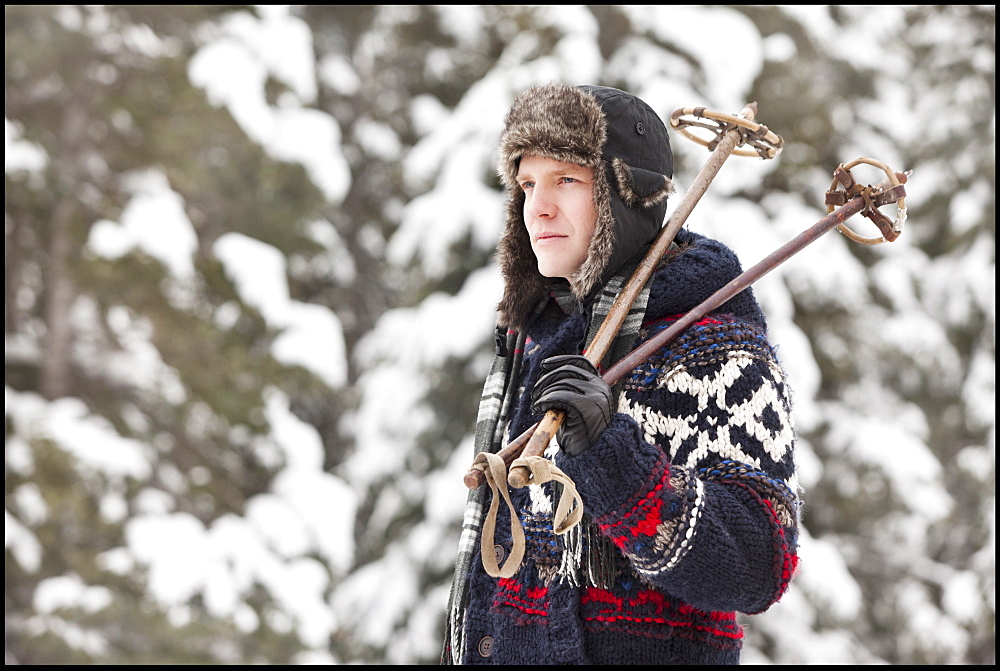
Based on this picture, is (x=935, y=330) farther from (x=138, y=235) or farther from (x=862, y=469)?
(x=138, y=235)

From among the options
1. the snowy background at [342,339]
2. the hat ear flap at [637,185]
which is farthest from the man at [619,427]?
the snowy background at [342,339]

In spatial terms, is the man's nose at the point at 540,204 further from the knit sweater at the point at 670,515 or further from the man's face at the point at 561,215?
the knit sweater at the point at 670,515

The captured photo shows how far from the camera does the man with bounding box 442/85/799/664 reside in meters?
1.54

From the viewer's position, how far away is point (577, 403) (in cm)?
152

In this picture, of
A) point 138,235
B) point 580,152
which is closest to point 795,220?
point 138,235

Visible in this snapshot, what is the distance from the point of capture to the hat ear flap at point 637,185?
1903 mm

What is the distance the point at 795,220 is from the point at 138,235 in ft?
14.6

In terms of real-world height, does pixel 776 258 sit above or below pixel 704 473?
above

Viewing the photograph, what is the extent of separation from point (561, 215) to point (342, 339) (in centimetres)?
581

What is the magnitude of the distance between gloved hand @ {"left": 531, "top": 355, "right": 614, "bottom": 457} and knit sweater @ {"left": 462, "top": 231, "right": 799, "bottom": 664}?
0.02 meters

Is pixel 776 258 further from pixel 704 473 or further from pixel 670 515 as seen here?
pixel 670 515

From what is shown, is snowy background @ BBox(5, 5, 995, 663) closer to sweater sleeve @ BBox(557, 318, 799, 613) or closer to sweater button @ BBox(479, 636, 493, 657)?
sweater button @ BBox(479, 636, 493, 657)

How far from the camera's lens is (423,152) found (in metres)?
7.01

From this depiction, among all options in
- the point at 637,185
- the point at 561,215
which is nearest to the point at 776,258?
the point at 637,185
